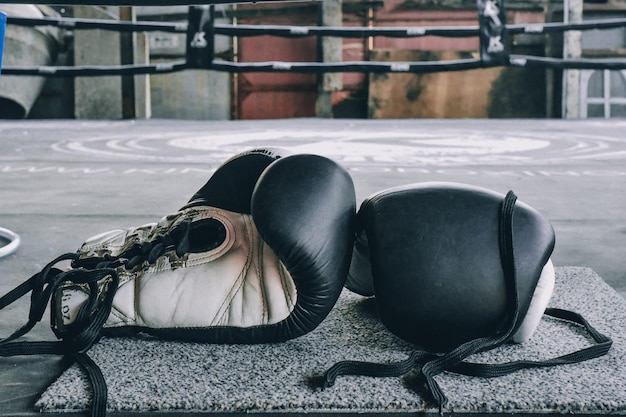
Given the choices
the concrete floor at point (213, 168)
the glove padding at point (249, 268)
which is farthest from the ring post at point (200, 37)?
the glove padding at point (249, 268)

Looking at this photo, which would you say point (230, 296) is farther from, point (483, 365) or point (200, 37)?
point (200, 37)

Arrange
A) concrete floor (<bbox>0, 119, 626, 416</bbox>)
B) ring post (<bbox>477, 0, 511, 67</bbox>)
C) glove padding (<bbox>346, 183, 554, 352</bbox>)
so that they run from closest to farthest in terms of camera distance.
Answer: glove padding (<bbox>346, 183, 554, 352</bbox>) → concrete floor (<bbox>0, 119, 626, 416</bbox>) → ring post (<bbox>477, 0, 511, 67</bbox>)

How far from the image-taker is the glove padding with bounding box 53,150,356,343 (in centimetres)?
98

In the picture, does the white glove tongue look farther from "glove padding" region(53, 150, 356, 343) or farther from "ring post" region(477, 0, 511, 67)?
"ring post" region(477, 0, 511, 67)

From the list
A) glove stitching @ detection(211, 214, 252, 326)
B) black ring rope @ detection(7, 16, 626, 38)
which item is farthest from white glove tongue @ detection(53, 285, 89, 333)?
black ring rope @ detection(7, 16, 626, 38)

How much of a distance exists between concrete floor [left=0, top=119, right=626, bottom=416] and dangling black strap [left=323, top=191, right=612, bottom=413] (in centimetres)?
39

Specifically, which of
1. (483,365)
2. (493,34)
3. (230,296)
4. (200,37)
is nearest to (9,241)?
(230,296)

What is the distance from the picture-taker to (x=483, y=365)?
3.02 feet

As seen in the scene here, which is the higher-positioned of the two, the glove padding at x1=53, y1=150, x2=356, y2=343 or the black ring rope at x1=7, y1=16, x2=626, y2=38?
the black ring rope at x1=7, y1=16, x2=626, y2=38

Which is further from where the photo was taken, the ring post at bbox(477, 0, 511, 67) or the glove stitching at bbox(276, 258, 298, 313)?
the ring post at bbox(477, 0, 511, 67)

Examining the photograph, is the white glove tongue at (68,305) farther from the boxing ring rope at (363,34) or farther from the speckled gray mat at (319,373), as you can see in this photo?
the boxing ring rope at (363,34)

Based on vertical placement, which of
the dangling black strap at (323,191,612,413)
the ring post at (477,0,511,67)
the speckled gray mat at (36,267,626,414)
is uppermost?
the ring post at (477,0,511,67)

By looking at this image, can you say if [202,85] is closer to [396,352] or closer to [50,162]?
[50,162]

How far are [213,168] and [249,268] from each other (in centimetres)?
220
